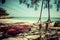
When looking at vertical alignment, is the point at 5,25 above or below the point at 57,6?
below

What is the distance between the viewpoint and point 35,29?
2672 millimetres

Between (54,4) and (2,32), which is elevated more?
(54,4)

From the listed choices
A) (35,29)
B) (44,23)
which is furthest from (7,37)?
(44,23)

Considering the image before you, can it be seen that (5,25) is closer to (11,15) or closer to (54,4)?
(11,15)

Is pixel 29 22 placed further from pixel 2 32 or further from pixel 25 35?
pixel 2 32

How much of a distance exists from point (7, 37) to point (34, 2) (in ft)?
2.41

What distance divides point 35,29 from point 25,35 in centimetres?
19

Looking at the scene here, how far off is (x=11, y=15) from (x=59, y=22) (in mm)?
823

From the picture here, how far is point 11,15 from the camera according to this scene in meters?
2.68

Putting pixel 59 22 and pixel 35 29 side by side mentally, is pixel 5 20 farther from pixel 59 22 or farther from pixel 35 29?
pixel 59 22

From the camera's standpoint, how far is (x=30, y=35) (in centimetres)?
264

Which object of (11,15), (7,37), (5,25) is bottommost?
(7,37)

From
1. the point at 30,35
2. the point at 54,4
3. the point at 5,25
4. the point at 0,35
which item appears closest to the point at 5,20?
the point at 5,25

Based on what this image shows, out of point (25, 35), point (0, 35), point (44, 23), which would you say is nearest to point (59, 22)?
point (44, 23)
